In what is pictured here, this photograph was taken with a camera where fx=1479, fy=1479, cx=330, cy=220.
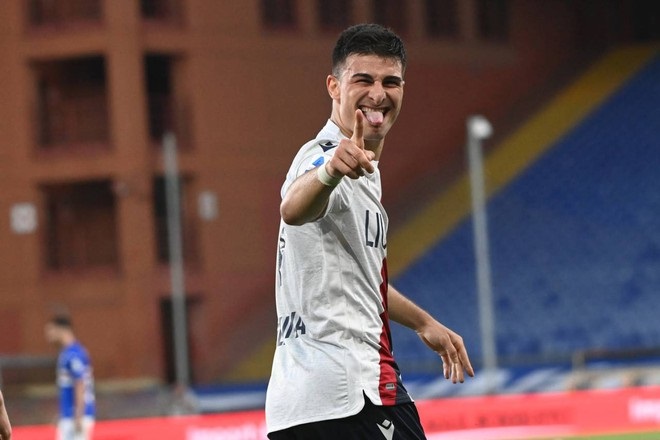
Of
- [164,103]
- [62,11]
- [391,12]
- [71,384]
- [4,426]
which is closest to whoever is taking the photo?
[4,426]

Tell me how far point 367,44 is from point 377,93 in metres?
0.18

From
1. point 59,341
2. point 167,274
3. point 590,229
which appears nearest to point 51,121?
point 167,274

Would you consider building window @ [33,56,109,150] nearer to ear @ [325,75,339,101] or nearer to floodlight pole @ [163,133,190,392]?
floodlight pole @ [163,133,190,392]

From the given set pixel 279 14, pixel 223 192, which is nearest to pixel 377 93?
pixel 223 192

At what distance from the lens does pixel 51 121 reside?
2945 centimetres

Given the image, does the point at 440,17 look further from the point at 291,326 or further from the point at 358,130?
the point at 358,130

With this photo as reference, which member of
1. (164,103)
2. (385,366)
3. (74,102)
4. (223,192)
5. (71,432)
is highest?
(74,102)

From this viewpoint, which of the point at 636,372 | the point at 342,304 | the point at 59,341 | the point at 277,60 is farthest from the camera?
the point at 277,60

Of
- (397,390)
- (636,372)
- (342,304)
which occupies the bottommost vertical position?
(636,372)

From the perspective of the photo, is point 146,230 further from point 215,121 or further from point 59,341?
point 59,341

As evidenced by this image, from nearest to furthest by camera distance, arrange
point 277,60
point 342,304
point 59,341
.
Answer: point 342,304
point 59,341
point 277,60

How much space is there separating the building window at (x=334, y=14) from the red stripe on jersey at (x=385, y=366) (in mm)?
26399

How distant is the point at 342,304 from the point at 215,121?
2549 centimetres

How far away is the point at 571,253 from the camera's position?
91.2 feet
